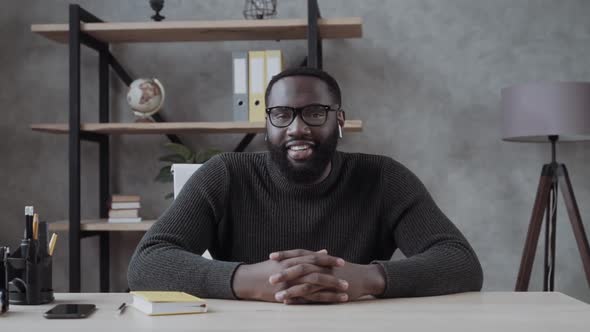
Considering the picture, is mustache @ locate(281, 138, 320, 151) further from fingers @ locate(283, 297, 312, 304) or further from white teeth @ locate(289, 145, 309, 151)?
fingers @ locate(283, 297, 312, 304)

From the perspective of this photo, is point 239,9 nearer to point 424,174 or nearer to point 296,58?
point 296,58

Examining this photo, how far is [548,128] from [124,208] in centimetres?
195

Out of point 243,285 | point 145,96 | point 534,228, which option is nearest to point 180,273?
point 243,285

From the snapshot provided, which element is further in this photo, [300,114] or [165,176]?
[165,176]

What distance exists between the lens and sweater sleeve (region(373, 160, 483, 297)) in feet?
4.24

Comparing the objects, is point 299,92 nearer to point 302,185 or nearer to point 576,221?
point 302,185

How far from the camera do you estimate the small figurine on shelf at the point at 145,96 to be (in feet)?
10.1

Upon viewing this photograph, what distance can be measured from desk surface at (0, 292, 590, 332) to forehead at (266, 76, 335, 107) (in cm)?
58

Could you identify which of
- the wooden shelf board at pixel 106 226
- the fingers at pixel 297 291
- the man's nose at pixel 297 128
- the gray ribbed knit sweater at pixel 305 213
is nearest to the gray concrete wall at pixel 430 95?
the wooden shelf board at pixel 106 226

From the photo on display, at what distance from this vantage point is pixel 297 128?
160cm

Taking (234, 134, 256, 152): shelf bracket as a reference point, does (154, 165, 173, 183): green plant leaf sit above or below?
below

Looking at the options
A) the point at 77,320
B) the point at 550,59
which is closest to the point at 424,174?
the point at 550,59

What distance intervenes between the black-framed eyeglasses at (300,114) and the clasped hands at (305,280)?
17.4 inches

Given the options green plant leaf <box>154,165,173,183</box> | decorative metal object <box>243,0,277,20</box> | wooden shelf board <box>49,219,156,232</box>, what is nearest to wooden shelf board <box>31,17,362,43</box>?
decorative metal object <box>243,0,277,20</box>
